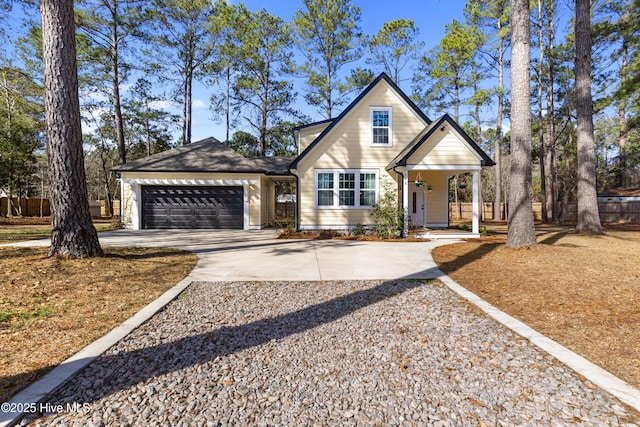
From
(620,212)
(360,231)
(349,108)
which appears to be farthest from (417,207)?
(620,212)

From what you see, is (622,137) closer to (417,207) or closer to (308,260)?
(417,207)

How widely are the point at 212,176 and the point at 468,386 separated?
14837 millimetres

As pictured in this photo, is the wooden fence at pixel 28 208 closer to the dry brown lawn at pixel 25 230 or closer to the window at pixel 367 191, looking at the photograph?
the dry brown lawn at pixel 25 230

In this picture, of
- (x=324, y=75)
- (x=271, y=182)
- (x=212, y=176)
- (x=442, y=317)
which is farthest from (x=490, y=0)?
(x=442, y=317)

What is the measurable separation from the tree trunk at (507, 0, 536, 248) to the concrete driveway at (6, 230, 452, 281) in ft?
8.01

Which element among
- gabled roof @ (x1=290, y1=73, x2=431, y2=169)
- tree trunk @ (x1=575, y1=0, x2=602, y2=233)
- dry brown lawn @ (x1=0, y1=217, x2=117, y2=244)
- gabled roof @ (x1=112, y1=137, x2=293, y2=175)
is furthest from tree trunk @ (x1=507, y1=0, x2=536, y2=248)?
dry brown lawn @ (x1=0, y1=217, x2=117, y2=244)

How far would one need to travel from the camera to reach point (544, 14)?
19.9 m

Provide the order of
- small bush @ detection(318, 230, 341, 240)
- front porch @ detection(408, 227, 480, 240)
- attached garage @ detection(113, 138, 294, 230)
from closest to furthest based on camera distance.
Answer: front porch @ detection(408, 227, 480, 240) < small bush @ detection(318, 230, 341, 240) < attached garage @ detection(113, 138, 294, 230)

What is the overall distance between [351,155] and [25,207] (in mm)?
28105

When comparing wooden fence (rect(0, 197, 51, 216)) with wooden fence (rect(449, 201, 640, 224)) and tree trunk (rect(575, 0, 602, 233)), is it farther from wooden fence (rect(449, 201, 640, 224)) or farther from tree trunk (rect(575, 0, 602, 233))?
wooden fence (rect(449, 201, 640, 224))

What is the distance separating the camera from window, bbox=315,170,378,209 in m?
13.3

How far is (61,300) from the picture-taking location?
4.43m

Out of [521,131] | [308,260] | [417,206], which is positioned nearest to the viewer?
[308,260]

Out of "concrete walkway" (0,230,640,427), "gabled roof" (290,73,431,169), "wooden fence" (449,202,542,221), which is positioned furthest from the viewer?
"wooden fence" (449,202,542,221)
